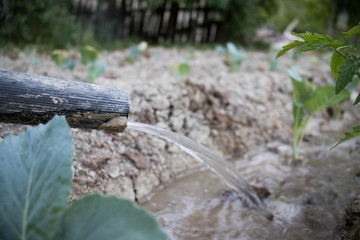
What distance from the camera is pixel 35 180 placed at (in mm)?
713

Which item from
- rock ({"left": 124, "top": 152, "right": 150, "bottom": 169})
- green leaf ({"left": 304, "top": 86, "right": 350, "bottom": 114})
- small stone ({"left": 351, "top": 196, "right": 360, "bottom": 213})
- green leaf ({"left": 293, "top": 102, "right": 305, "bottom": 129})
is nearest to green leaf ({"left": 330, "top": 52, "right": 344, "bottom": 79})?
small stone ({"left": 351, "top": 196, "right": 360, "bottom": 213})

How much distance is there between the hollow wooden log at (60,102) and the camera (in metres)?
0.96

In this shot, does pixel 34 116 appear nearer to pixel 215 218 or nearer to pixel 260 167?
pixel 215 218

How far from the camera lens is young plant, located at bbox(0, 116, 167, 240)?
22.7 inches

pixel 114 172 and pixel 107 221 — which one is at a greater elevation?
pixel 107 221

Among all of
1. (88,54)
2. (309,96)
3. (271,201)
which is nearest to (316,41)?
(271,201)

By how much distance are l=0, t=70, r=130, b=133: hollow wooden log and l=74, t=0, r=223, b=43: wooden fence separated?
5.13 meters

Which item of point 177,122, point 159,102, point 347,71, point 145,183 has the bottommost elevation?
point 145,183

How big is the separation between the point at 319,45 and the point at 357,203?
72 cm

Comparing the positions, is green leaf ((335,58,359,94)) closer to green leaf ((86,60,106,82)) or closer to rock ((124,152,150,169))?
rock ((124,152,150,169))

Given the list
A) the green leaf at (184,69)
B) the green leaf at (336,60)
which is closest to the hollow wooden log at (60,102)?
the green leaf at (336,60)

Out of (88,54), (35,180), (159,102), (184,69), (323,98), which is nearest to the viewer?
(35,180)

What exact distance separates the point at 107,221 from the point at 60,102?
0.57 m

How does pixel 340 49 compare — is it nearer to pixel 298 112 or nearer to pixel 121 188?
pixel 298 112
